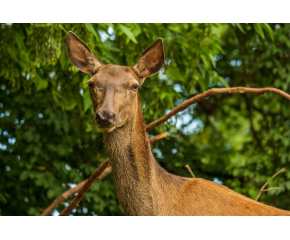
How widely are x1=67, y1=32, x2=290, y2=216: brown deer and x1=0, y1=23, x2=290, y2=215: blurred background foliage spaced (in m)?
0.61

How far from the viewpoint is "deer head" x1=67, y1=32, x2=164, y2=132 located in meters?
3.03

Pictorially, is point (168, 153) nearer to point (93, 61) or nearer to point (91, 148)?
point (91, 148)

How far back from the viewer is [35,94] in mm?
6293

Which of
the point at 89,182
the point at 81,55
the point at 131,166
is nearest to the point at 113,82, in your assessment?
the point at 81,55

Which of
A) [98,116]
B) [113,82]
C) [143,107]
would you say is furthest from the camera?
[143,107]

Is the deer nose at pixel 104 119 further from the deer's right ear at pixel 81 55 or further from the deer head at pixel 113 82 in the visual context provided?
the deer's right ear at pixel 81 55

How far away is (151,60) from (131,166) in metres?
1.06

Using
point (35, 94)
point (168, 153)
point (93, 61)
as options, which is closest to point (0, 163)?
point (35, 94)

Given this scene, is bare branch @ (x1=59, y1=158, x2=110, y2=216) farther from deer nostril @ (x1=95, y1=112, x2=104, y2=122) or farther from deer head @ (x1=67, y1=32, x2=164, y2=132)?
deer nostril @ (x1=95, y1=112, x2=104, y2=122)

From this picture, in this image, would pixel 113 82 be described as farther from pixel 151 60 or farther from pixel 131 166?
pixel 131 166

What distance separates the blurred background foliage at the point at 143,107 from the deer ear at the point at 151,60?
1.46 ft

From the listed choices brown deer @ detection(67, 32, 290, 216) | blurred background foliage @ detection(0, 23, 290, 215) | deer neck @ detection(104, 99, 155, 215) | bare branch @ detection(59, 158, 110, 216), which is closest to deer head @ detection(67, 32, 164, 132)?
brown deer @ detection(67, 32, 290, 216)

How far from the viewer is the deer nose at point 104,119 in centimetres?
292

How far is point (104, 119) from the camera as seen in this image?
2.93m
